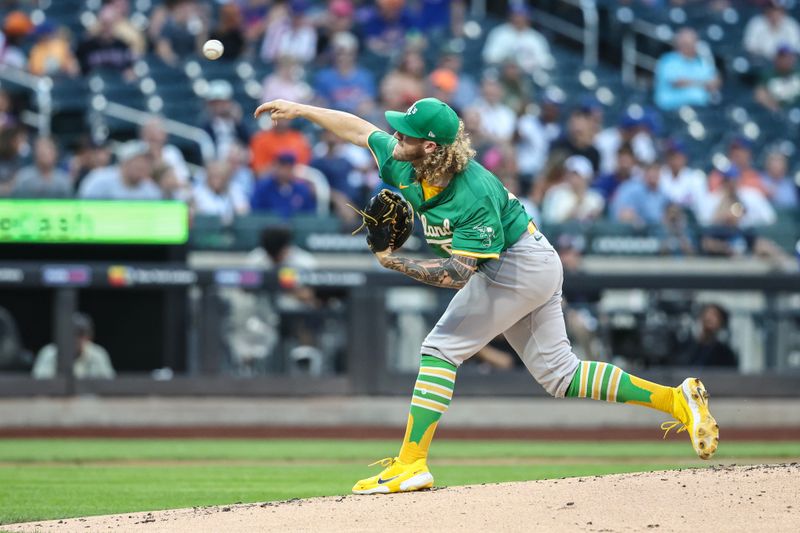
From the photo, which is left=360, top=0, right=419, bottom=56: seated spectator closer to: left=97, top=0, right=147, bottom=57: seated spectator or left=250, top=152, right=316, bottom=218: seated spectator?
left=97, top=0, right=147, bottom=57: seated spectator

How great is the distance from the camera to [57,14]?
645 inches

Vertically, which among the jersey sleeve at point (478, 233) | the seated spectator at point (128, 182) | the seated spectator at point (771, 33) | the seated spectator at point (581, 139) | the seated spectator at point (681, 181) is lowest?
the jersey sleeve at point (478, 233)

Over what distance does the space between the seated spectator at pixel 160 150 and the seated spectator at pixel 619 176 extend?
4.14 meters

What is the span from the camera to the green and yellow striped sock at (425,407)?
6.31m

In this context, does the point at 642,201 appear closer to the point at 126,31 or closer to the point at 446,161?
the point at 126,31

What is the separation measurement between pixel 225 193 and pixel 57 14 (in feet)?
15.2

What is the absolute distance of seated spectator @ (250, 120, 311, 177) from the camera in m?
13.8

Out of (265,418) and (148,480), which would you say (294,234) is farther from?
(148,480)

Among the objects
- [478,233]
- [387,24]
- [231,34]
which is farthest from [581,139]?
[478,233]

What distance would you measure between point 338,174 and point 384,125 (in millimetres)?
745

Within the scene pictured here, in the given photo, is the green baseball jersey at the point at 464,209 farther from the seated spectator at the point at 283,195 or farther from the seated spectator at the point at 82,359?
the seated spectator at the point at 283,195

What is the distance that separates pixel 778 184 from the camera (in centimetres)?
1477

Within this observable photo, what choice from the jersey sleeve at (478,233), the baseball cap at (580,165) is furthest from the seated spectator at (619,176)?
the jersey sleeve at (478,233)

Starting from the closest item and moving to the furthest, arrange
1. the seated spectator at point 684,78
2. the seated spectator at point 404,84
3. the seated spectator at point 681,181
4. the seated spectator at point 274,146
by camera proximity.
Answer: the seated spectator at point 404,84, the seated spectator at point 274,146, the seated spectator at point 681,181, the seated spectator at point 684,78
